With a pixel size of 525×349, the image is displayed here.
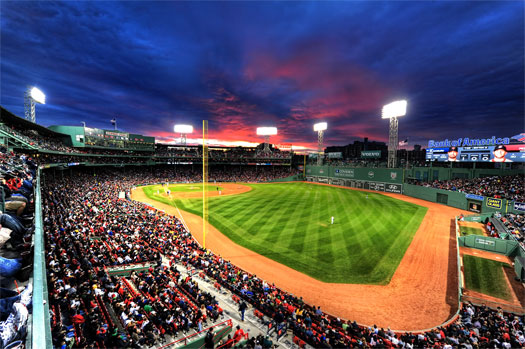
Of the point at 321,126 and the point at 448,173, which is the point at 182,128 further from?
the point at 448,173

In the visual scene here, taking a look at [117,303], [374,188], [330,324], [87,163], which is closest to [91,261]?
[117,303]

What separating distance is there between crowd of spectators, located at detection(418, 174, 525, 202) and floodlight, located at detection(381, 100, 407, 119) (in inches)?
585

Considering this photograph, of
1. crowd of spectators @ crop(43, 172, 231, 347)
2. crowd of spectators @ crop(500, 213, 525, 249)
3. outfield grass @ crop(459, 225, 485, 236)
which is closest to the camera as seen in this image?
crowd of spectators @ crop(43, 172, 231, 347)

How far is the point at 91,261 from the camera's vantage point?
12.1 meters

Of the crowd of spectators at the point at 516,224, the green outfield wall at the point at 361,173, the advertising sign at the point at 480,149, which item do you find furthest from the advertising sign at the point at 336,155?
the crowd of spectators at the point at 516,224

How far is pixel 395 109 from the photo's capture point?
4378cm

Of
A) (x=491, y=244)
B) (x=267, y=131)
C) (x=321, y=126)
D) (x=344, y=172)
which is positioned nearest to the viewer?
(x=491, y=244)

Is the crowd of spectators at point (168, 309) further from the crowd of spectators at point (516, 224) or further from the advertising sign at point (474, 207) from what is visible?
the advertising sign at point (474, 207)

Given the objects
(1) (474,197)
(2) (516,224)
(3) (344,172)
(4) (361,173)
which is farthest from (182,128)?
(2) (516,224)

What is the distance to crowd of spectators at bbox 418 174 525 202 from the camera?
92.9 feet

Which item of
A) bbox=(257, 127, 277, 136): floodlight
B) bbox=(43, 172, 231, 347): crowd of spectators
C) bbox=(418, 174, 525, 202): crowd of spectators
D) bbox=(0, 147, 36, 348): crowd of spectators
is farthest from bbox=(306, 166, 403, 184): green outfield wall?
bbox=(0, 147, 36, 348): crowd of spectators

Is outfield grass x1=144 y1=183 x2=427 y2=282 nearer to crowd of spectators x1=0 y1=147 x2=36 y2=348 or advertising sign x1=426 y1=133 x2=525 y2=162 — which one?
advertising sign x1=426 y1=133 x2=525 y2=162

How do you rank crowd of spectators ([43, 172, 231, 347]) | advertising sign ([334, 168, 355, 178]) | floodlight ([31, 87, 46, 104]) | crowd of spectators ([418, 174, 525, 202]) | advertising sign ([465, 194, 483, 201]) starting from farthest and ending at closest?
advertising sign ([334, 168, 355, 178]) < floodlight ([31, 87, 46, 104]) < advertising sign ([465, 194, 483, 201]) < crowd of spectators ([418, 174, 525, 202]) < crowd of spectators ([43, 172, 231, 347])

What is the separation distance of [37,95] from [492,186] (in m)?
73.4
